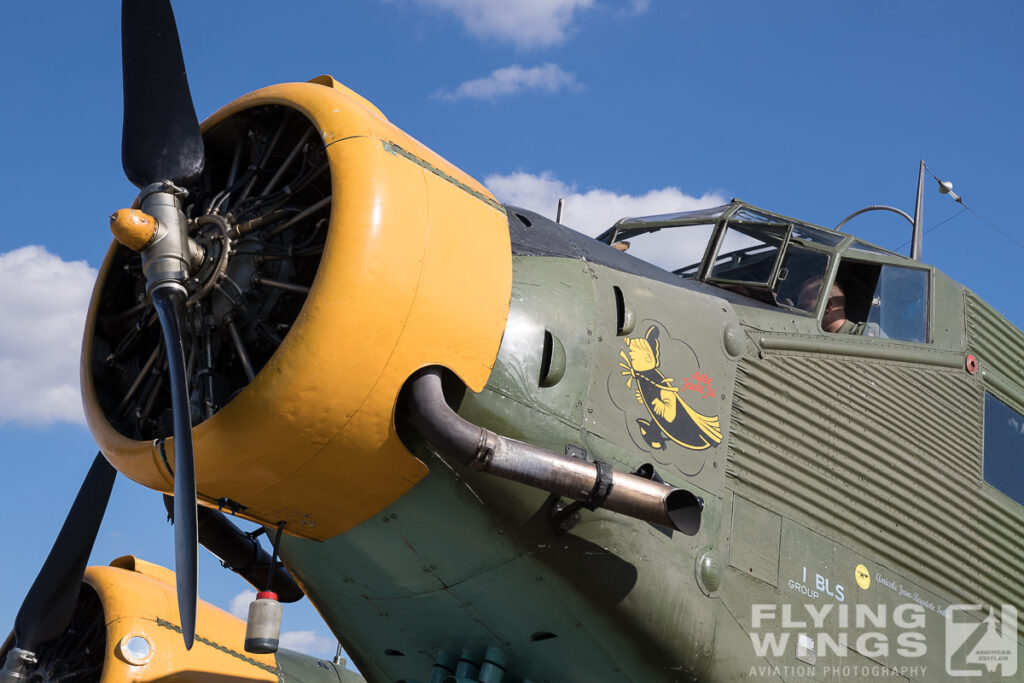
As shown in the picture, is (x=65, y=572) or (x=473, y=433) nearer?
(x=473, y=433)

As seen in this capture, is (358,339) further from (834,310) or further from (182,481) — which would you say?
(834,310)

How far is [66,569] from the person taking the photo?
737cm

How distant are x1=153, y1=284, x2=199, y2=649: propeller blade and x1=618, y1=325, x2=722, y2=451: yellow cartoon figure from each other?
228cm

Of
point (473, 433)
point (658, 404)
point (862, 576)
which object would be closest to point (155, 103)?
point (473, 433)

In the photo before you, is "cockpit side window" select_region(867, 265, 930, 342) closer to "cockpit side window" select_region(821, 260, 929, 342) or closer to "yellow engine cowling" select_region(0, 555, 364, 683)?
"cockpit side window" select_region(821, 260, 929, 342)

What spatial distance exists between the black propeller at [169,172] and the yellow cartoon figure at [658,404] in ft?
7.56

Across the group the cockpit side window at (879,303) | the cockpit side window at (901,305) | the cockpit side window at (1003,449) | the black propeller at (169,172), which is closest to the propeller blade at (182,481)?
the black propeller at (169,172)

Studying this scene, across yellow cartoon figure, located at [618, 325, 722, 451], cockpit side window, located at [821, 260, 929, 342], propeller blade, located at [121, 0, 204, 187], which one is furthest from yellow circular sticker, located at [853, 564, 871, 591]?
propeller blade, located at [121, 0, 204, 187]

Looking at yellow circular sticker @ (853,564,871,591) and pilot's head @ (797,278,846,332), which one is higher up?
pilot's head @ (797,278,846,332)

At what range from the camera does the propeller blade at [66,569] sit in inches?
281

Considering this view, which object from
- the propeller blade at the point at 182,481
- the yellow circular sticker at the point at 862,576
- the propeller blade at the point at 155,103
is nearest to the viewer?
the propeller blade at the point at 182,481

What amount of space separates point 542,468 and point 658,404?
1.18 metres

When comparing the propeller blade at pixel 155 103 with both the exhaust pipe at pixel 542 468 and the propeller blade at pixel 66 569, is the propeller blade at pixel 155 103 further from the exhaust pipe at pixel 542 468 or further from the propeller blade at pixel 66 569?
the propeller blade at pixel 66 569

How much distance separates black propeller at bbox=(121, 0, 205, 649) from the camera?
201 inches
